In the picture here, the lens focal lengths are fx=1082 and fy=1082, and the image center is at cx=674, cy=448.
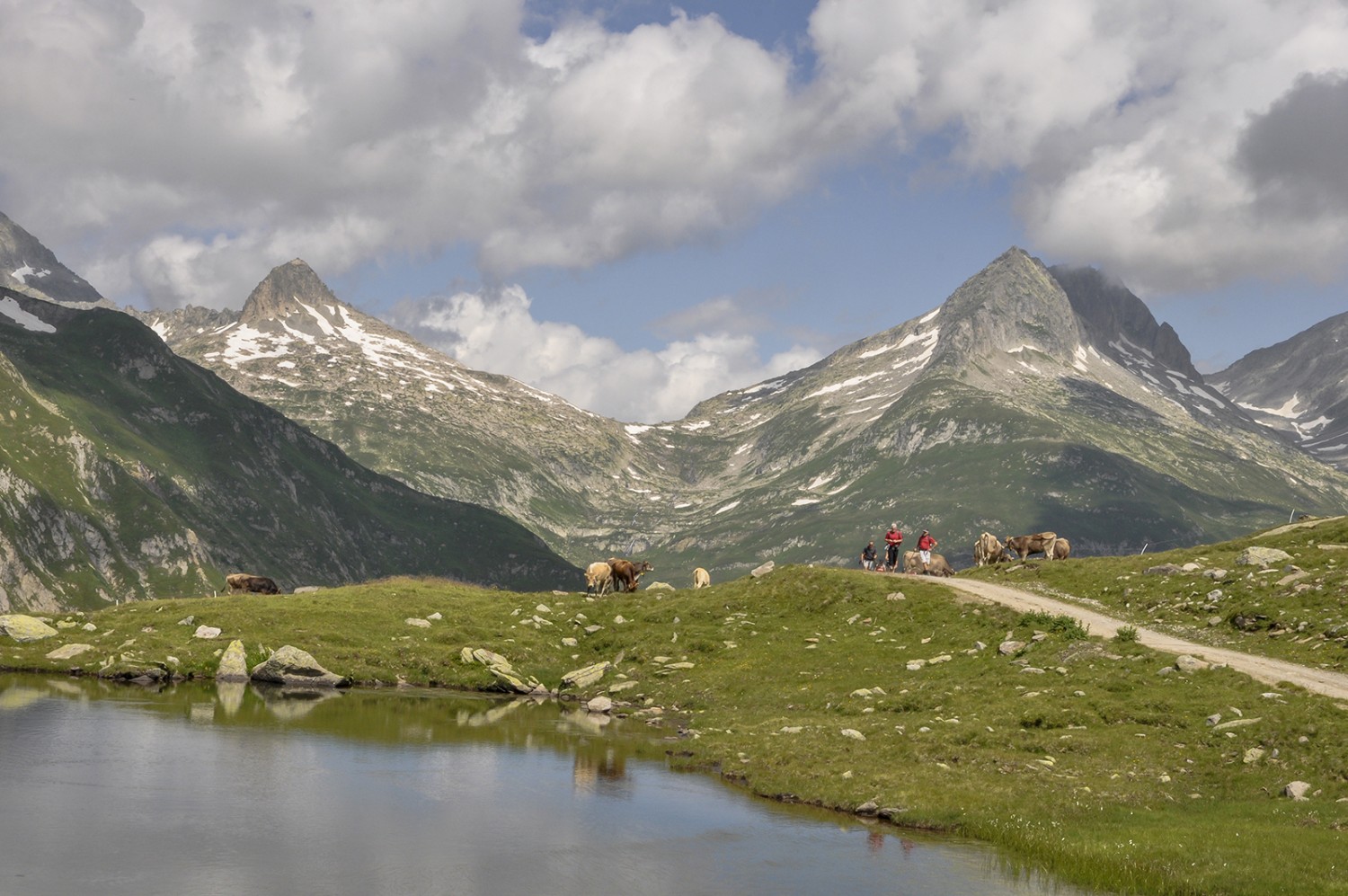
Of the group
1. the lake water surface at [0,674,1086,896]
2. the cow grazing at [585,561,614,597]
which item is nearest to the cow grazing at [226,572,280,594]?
the cow grazing at [585,561,614,597]

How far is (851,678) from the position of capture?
57.5m

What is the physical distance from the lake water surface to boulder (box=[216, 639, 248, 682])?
1102 cm

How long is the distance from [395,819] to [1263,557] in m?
50.4

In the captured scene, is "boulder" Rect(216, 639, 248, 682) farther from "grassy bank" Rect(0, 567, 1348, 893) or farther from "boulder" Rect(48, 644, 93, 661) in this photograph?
"boulder" Rect(48, 644, 93, 661)

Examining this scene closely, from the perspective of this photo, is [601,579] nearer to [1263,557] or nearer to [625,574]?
[625,574]

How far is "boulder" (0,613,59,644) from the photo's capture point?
6912 centimetres

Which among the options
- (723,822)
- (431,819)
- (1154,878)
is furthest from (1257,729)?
(431,819)

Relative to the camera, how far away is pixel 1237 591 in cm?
5809

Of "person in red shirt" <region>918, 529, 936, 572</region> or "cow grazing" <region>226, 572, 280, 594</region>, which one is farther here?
"cow grazing" <region>226, 572, 280, 594</region>

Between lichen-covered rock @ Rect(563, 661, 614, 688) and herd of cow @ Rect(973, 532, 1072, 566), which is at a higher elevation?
herd of cow @ Rect(973, 532, 1072, 566)

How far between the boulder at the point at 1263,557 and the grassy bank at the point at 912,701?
47.9 ft

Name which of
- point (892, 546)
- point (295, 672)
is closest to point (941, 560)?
point (892, 546)

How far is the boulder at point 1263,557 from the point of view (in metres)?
60.9

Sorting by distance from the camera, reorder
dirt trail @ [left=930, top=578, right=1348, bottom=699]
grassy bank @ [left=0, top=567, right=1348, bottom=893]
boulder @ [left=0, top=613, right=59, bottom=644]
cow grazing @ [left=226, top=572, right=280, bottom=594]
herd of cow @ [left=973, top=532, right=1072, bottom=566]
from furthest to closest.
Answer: cow grazing @ [left=226, top=572, right=280, bottom=594]
herd of cow @ [left=973, top=532, right=1072, bottom=566]
boulder @ [left=0, top=613, right=59, bottom=644]
dirt trail @ [left=930, top=578, right=1348, bottom=699]
grassy bank @ [left=0, top=567, right=1348, bottom=893]
